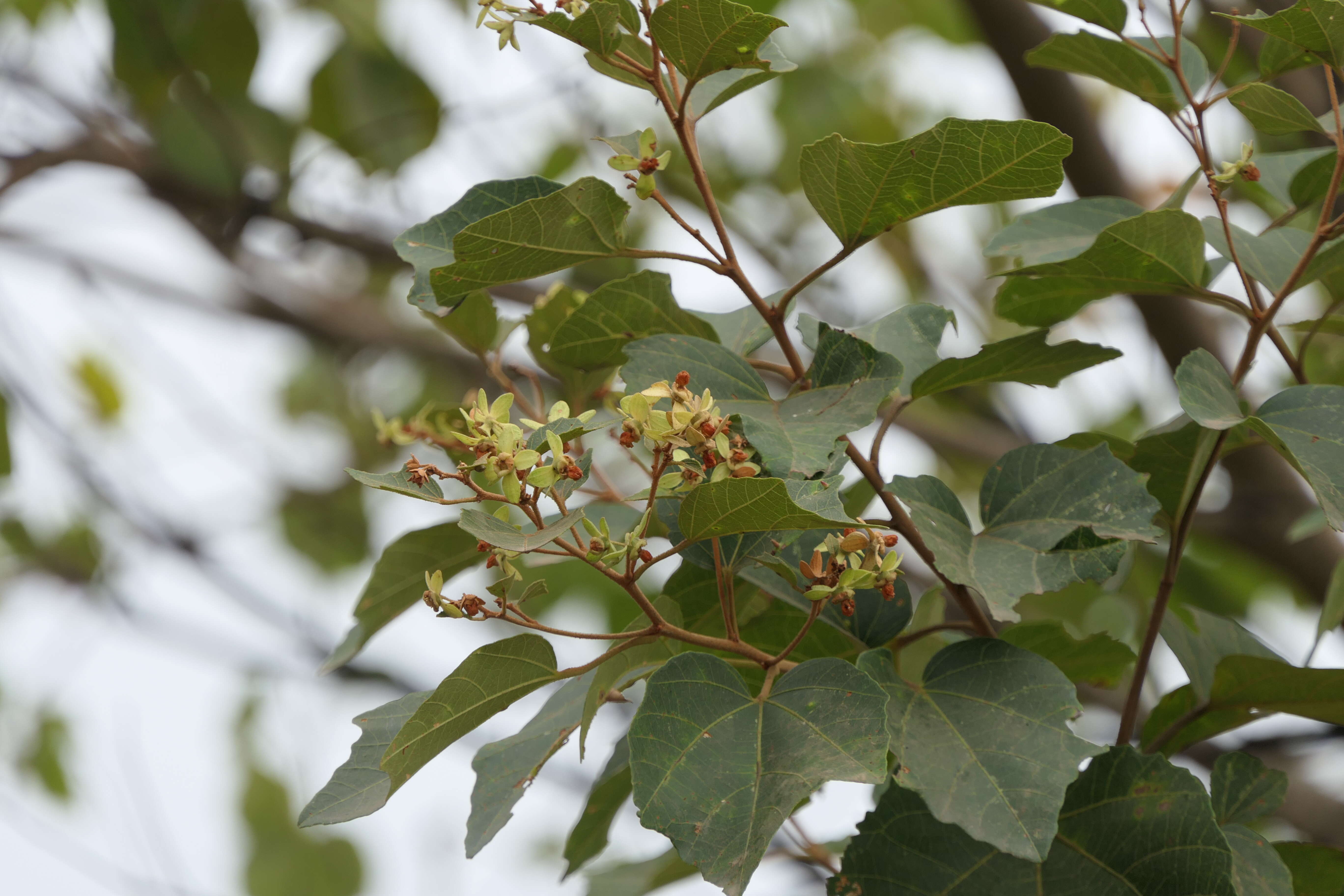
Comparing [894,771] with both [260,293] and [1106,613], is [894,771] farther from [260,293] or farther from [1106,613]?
[260,293]

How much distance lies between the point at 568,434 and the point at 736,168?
154 cm

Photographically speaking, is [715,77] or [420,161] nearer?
[715,77]

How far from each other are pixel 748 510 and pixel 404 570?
0.28 metres

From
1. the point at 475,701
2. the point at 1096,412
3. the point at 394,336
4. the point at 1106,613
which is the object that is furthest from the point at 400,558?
the point at 1096,412

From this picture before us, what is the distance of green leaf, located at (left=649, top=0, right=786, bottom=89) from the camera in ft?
1.35

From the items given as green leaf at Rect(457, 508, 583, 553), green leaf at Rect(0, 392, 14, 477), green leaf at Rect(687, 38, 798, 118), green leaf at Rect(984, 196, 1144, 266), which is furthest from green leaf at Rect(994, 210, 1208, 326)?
green leaf at Rect(0, 392, 14, 477)

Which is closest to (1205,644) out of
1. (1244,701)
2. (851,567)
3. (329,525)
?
(1244,701)

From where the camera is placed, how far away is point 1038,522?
0.47 m

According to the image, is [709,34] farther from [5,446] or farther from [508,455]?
[5,446]

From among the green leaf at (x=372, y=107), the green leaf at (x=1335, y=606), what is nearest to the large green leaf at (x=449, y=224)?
the green leaf at (x=1335, y=606)

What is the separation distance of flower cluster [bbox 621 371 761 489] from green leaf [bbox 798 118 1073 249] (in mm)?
102

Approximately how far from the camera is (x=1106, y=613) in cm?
78

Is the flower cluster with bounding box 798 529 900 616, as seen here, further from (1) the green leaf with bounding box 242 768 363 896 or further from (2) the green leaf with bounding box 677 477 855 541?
(1) the green leaf with bounding box 242 768 363 896

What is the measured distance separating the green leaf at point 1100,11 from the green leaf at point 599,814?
429 millimetres
